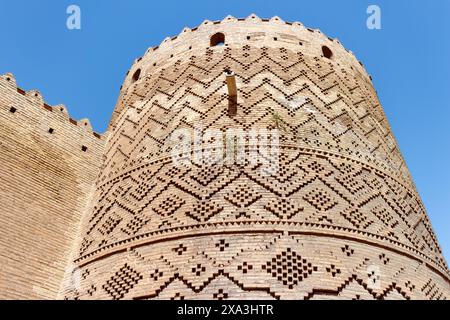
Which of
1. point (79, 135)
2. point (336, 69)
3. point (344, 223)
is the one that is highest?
point (336, 69)

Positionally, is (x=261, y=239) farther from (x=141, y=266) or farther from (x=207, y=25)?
(x=207, y=25)

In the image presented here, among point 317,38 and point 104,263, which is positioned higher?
point 317,38

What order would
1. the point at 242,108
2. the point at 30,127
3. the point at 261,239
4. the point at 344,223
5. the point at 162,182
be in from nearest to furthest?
1. the point at 261,239
2. the point at 344,223
3. the point at 162,182
4. the point at 242,108
5. the point at 30,127

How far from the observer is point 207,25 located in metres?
6.13

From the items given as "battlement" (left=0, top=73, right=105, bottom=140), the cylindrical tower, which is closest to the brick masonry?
the cylindrical tower

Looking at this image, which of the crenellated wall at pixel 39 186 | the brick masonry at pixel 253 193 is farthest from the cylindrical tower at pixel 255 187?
the crenellated wall at pixel 39 186

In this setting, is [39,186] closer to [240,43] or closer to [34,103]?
[34,103]

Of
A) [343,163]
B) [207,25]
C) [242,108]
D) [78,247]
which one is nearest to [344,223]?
[343,163]

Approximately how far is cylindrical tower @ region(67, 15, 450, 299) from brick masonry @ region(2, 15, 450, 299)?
1cm

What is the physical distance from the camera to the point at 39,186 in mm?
5043

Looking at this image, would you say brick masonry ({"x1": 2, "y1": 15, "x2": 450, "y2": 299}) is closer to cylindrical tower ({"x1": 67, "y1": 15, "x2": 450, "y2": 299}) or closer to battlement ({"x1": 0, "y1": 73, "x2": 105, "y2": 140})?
cylindrical tower ({"x1": 67, "y1": 15, "x2": 450, "y2": 299})

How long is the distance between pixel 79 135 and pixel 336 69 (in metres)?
3.15

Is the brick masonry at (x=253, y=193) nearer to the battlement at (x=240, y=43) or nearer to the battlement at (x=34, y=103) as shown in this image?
the battlement at (x=240, y=43)

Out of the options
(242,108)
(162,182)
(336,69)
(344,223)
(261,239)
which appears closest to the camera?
(261,239)
